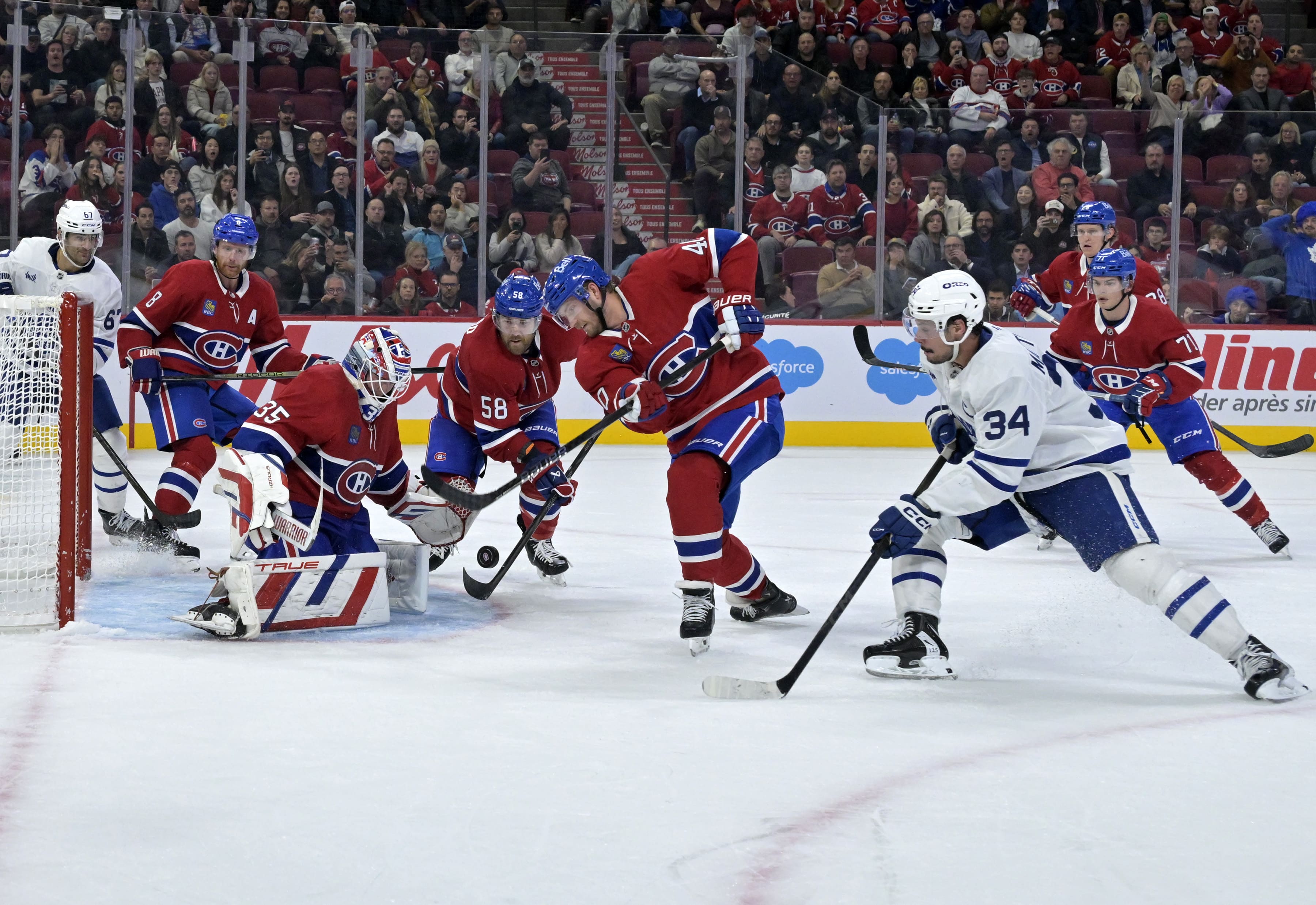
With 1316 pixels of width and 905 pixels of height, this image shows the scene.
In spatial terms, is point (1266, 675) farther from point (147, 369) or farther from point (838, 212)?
point (838, 212)

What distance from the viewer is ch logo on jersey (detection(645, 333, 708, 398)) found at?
3.65 metres

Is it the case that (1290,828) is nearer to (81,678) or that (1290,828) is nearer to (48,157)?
(81,678)

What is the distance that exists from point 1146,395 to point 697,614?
2140 millimetres

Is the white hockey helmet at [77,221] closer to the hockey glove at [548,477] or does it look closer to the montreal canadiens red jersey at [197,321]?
the montreal canadiens red jersey at [197,321]

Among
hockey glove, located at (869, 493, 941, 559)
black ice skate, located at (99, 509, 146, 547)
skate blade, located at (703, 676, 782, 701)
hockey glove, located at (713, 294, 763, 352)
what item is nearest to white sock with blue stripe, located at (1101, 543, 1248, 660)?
hockey glove, located at (869, 493, 941, 559)

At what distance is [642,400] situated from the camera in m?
3.49


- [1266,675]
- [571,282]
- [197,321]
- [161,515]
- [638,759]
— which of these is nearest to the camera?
[638,759]

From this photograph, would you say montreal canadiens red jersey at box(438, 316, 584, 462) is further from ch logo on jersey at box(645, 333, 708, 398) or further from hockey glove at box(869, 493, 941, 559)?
hockey glove at box(869, 493, 941, 559)

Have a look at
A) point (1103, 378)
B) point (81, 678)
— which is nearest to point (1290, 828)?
point (81, 678)

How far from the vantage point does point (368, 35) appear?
26.0ft

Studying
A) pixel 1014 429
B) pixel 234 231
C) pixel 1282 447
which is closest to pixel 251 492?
pixel 234 231

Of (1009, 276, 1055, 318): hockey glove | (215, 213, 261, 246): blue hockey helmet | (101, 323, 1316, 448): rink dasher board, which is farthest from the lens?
(101, 323, 1316, 448): rink dasher board

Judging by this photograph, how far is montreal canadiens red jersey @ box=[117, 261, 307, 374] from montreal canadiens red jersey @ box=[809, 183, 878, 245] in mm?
4225

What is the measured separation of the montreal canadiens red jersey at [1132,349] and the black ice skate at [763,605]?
5.95 feet
